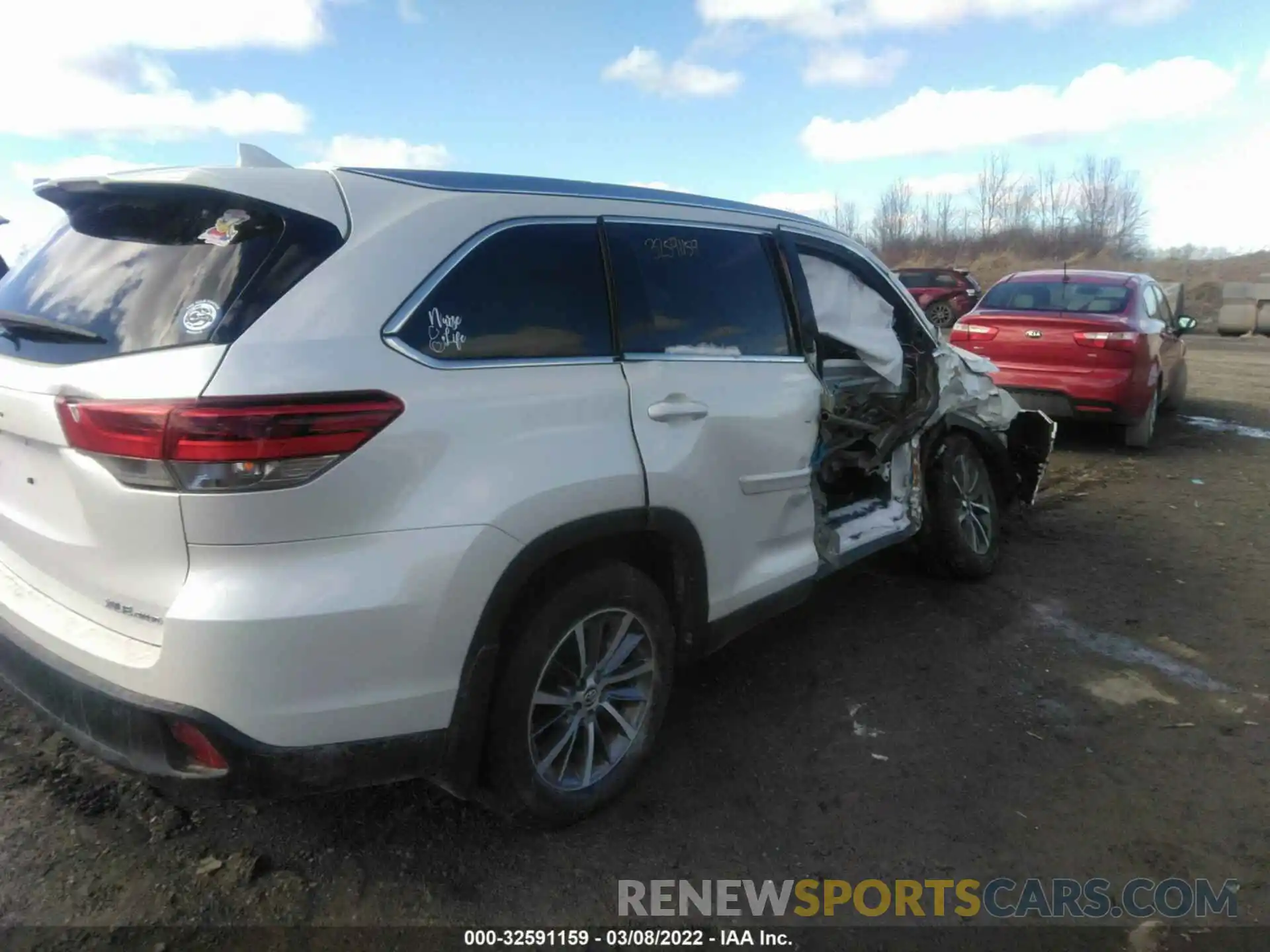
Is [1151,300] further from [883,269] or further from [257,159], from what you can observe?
[257,159]

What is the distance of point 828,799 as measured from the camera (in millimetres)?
2998

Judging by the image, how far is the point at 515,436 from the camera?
2369mm

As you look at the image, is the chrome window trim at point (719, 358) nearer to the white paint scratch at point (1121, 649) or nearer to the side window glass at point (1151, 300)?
the white paint scratch at point (1121, 649)

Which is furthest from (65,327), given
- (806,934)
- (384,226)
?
(806,934)

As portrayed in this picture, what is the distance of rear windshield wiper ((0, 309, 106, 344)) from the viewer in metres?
2.24

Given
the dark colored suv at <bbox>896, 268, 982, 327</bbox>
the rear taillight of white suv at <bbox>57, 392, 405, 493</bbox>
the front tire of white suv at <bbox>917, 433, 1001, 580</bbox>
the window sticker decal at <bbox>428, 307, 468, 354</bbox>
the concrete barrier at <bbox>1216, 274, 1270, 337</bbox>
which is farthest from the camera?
the concrete barrier at <bbox>1216, 274, 1270, 337</bbox>

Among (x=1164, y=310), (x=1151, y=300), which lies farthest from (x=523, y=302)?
(x=1164, y=310)

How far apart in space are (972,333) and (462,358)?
7.58 meters

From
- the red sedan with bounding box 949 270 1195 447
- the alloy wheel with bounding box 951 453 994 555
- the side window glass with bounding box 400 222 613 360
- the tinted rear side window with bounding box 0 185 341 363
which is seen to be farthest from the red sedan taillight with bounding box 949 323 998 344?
the tinted rear side window with bounding box 0 185 341 363

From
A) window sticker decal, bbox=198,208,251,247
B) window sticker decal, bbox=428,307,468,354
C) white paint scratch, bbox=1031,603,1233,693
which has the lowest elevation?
white paint scratch, bbox=1031,603,1233,693

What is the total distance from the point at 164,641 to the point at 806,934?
1.86m

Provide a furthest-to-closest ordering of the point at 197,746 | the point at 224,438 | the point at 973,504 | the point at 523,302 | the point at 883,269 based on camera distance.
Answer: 1. the point at 973,504
2. the point at 883,269
3. the point at 523,302
4. the point at 197,746
5. the point at 224,438

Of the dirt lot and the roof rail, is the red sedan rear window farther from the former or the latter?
the roof rail

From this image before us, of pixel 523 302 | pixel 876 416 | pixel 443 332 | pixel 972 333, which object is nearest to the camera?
pixel 443 332
